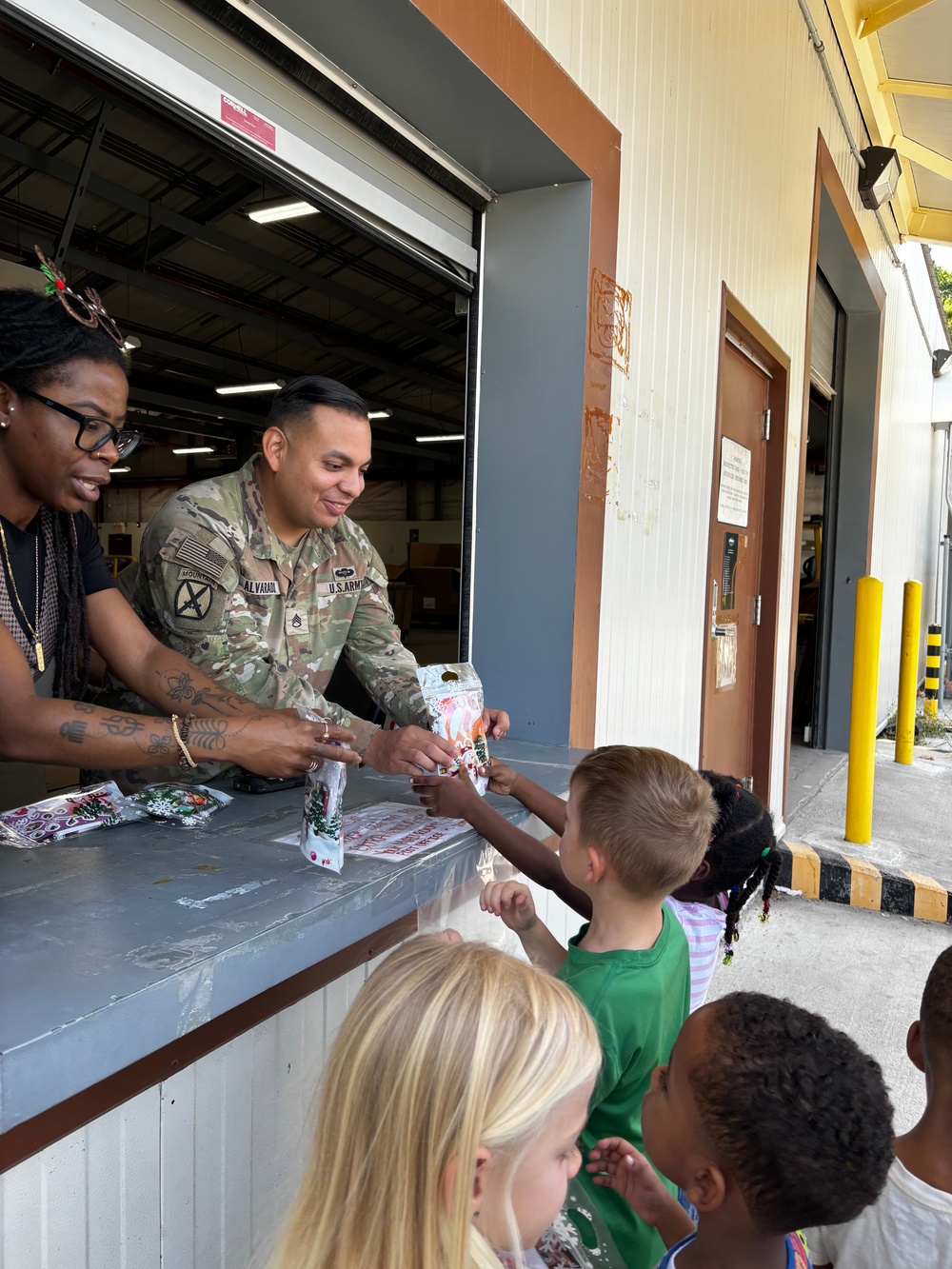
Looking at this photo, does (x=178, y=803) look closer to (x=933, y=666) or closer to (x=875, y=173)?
(x=875, y=173)

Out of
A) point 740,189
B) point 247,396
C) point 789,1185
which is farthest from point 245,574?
point 247,396

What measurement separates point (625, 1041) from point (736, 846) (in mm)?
797

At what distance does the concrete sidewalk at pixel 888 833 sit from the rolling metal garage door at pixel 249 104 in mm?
3868

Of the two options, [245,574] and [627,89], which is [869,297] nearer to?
[627,89]

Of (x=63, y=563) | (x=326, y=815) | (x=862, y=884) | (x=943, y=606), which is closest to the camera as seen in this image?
(x=326, y=815)

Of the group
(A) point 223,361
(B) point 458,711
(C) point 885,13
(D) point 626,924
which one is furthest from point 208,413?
(D) point 626,924

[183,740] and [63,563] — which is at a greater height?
[63,563]

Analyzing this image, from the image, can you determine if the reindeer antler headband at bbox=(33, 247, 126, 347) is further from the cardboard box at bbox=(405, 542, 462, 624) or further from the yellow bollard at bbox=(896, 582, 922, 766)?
the cardboard box at bbox=(405, 542, 462, 624)

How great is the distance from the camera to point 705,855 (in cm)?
221

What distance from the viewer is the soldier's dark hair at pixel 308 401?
2402 millimetres

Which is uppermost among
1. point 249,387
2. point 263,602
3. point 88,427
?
point 249,387

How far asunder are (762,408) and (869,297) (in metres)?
3.77

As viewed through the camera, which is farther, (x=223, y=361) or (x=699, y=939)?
(x=223, y=361)

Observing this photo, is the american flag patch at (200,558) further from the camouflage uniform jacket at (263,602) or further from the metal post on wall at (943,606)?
the metal post on wall at (943,606)
